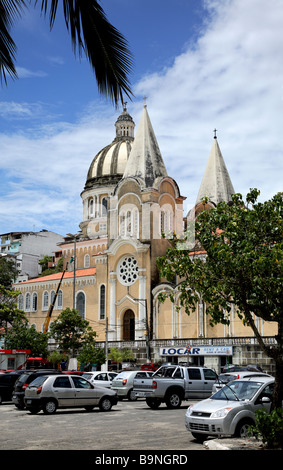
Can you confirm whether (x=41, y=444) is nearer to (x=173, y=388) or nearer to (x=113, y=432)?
(x=113, y=432)

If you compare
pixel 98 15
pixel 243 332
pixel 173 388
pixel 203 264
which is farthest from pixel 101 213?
pixel 98 15

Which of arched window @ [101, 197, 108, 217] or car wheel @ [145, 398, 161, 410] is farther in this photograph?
arched window @ [101, 197, 108, 217]

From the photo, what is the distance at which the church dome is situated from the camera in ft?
234

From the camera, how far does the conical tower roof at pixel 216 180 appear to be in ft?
199

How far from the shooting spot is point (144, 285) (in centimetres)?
5162

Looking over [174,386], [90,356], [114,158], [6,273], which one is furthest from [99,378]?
[6,273]

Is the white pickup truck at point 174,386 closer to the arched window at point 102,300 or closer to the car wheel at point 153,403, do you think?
the car wheel at point 153,403

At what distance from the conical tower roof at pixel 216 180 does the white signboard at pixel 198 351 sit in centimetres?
2012

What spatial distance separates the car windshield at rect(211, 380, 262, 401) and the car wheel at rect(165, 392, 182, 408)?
7.57 metres

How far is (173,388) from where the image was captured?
2120cm

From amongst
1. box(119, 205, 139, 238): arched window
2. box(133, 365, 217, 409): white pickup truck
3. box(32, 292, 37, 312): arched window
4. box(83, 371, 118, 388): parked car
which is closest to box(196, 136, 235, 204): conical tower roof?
box(119, 205, 139, 238): arched window

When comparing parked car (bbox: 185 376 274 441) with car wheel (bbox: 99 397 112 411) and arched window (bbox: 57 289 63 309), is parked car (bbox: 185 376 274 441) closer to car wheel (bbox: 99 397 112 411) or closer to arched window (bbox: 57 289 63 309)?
car wheel (bbox: 99 397 112 411)

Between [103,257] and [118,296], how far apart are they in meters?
4.54

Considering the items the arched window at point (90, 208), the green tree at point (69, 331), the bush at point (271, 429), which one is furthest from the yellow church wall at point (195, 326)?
the bush at point (271, 429)
